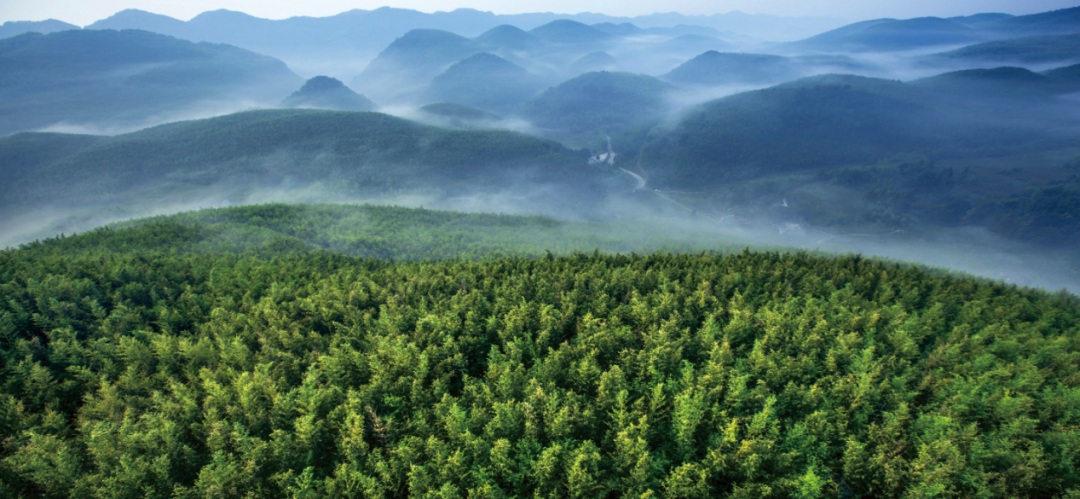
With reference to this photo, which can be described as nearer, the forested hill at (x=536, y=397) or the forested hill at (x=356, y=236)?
the forested hill at (x=536, y=397)

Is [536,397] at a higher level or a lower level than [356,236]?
higher

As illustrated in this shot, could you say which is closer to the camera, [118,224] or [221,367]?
[221,367]

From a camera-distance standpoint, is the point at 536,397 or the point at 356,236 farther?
the point at 356,236

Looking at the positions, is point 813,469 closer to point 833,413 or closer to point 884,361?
point 833,413

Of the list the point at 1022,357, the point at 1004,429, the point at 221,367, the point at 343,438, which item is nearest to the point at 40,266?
the point at 221,367

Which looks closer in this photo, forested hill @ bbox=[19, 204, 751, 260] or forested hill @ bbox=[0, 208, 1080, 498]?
forested hill @ bbox=[0, 208, 1080, 498]

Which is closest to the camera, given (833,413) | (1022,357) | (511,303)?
(833,413)

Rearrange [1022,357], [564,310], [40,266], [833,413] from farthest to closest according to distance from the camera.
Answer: [40,266]
[564,310]
[1022,357]
[833,413]

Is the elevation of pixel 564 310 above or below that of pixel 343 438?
above
